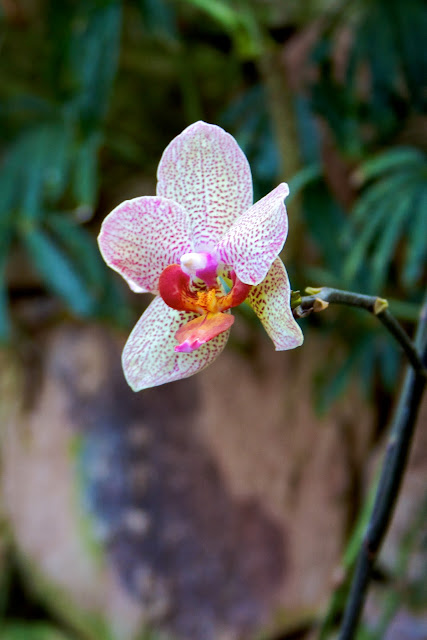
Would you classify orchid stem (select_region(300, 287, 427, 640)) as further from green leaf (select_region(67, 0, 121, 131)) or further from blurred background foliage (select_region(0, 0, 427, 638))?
green leaf (select_region(67, 0, 121, 131))

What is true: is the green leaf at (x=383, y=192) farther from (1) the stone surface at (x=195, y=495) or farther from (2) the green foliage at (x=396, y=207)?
(1) the stone surface at (x=195, y=495)

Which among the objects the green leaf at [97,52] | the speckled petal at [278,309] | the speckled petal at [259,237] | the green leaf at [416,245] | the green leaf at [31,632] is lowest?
the green leaf at [31,632]

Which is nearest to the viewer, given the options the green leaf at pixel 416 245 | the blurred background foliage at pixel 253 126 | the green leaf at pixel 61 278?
the green leaf at pixel 416 245

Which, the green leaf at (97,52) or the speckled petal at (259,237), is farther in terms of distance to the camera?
the green leaf at (97,52)

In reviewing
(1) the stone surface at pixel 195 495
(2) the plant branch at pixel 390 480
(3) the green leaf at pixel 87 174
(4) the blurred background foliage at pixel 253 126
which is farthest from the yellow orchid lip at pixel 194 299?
(1) the stone surface at pixel 195 495

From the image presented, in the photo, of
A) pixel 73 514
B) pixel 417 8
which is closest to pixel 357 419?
pixel 73 514

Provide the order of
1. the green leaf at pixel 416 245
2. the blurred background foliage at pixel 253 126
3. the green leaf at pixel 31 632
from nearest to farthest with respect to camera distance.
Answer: the green leaf at pixel 416 245
the blurred background foliage at pixel 253 126
the green leaf at pixel 31 632

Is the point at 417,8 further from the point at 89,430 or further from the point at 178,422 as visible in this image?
the point at 89,430

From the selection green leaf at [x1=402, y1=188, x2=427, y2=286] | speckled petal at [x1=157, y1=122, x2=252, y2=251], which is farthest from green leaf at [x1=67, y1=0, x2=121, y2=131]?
speckled petal at [x1=157, y1=122, x2=252, y2=251]

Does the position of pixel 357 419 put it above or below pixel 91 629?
above
